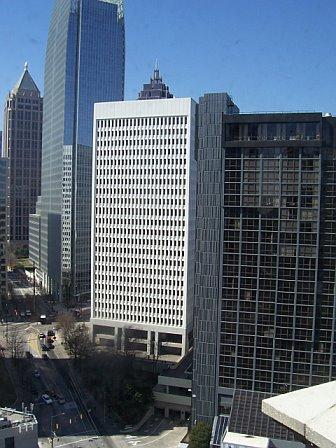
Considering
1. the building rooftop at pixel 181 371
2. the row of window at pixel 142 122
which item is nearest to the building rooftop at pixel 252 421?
the building rooftop at pixel 181 371

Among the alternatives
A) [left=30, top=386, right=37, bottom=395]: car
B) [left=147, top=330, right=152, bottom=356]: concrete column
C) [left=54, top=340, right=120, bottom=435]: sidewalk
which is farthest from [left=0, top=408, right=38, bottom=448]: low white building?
[left=147, top=330, right=152, bottom=356]: concrete column

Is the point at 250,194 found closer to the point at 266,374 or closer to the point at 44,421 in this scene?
the point at 266,374

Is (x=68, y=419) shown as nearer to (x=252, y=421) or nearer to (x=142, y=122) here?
(x=252, y=421)

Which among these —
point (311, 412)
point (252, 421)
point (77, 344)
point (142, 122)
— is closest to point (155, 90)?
point (142, 122)

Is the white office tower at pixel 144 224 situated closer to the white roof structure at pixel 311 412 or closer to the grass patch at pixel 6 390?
the grass patch at pixel 6 390

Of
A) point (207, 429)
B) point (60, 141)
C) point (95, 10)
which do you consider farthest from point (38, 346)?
point (95, 10)

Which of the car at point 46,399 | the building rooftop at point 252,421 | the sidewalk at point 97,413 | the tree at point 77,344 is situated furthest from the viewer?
the tree at point 77,344

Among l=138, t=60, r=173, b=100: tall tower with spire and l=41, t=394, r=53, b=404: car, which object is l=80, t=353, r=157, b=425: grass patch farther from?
l=138, t=60, r=173, b=100: tall tower with spire
